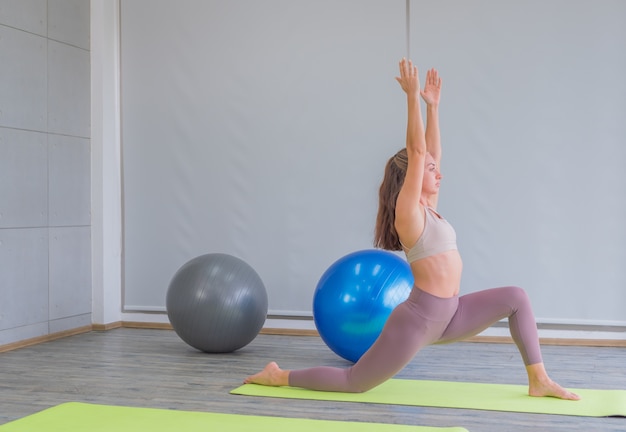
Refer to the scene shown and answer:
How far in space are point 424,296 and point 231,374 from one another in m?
1.36

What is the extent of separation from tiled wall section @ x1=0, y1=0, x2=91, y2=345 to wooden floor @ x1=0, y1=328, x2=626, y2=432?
31 centimetres

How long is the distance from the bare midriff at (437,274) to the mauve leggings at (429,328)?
28 millimetres

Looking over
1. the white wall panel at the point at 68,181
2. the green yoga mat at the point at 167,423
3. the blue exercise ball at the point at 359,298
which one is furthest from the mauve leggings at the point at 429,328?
the white wall panel at the point at 68,181

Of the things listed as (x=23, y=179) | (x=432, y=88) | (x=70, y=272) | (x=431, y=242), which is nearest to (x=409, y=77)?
(x=432, y=88)

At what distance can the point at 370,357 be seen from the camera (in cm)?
343

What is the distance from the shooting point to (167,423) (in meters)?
3.10

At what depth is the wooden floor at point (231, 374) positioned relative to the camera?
128 inches

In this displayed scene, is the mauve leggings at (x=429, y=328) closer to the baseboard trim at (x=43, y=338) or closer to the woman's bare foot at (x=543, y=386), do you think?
the woman's bare foot at (x=543, y=386)

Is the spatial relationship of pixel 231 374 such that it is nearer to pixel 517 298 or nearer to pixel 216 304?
pixel 216 304

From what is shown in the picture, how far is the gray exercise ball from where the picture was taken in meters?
4.71

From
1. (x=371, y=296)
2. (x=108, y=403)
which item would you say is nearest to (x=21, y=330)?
Answer: (x=108, y=403)

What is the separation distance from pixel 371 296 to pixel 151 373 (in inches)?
49.5

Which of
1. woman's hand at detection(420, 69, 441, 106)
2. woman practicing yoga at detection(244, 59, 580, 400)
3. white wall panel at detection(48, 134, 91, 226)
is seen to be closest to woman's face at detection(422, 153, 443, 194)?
woman practicing yoga at detection(244, 59, 580, 400)

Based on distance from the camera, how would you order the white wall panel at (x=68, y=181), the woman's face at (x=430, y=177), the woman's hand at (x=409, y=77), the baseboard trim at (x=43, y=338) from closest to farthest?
the woman's hand at (x=409, y=77) < the woman's face at (x=430, y=177) < the baseboard trim at (x=43, y=338) < the white wall panel at (x=68, y=181)
